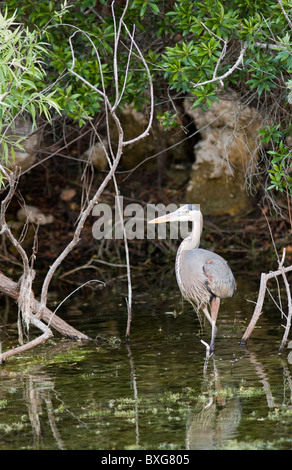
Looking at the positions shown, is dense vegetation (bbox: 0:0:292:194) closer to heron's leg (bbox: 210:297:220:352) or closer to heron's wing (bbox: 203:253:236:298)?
heron's wing (bbox: 203:253:236:298)

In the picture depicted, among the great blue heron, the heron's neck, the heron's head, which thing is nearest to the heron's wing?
the great blue heron

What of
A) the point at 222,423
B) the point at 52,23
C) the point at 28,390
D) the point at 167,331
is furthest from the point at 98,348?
the point at 52,23

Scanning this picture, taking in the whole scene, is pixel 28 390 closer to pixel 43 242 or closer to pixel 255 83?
pixel 255 83

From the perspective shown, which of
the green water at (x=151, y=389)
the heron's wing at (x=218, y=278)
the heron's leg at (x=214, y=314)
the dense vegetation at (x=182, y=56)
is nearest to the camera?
the green water at (x=151, y=389)

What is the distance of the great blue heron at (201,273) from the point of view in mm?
7184

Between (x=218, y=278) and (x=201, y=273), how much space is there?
18 cm

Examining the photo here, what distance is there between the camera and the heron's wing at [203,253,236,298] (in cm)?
716

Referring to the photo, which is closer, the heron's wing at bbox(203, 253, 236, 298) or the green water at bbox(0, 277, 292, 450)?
the green water at bbox(0, 277, 292, 450)

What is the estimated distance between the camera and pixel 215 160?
13.4 metres

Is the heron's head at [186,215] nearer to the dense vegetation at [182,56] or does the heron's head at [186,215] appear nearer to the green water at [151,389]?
the dense vegetation at [182,56]

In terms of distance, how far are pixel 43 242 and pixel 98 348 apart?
20.6ft

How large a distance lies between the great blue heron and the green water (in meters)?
0.39

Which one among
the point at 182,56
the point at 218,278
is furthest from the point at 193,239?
the point at 182,56

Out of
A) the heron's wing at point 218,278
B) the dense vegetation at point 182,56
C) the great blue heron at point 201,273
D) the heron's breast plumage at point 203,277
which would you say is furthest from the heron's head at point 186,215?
the dense vegetation at point 182,56
